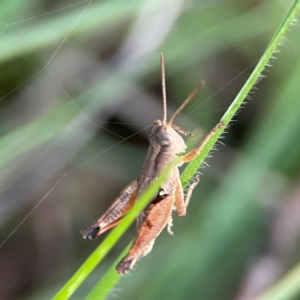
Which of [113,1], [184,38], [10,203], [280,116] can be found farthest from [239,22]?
[10,203]

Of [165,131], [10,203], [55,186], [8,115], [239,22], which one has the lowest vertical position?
[10,203]

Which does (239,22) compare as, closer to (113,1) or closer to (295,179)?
(113,1)

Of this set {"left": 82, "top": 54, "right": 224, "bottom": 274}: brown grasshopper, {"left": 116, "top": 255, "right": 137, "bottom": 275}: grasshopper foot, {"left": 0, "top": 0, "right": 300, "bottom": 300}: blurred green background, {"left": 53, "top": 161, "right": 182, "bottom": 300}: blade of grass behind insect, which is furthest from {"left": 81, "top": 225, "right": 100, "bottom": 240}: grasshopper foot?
{"left": 53, "top": 161, "right": 182, "bottom": 300}: blade of grass behind insect

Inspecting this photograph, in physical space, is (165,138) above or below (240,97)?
below

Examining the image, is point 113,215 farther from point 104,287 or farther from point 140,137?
point 140,137

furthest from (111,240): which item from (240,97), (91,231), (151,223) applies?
(91,231)

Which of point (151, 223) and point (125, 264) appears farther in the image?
point (151, 223)

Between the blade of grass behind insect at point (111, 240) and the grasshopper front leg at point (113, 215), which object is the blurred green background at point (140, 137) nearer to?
the grasshopper front leg at point (113, 215)
